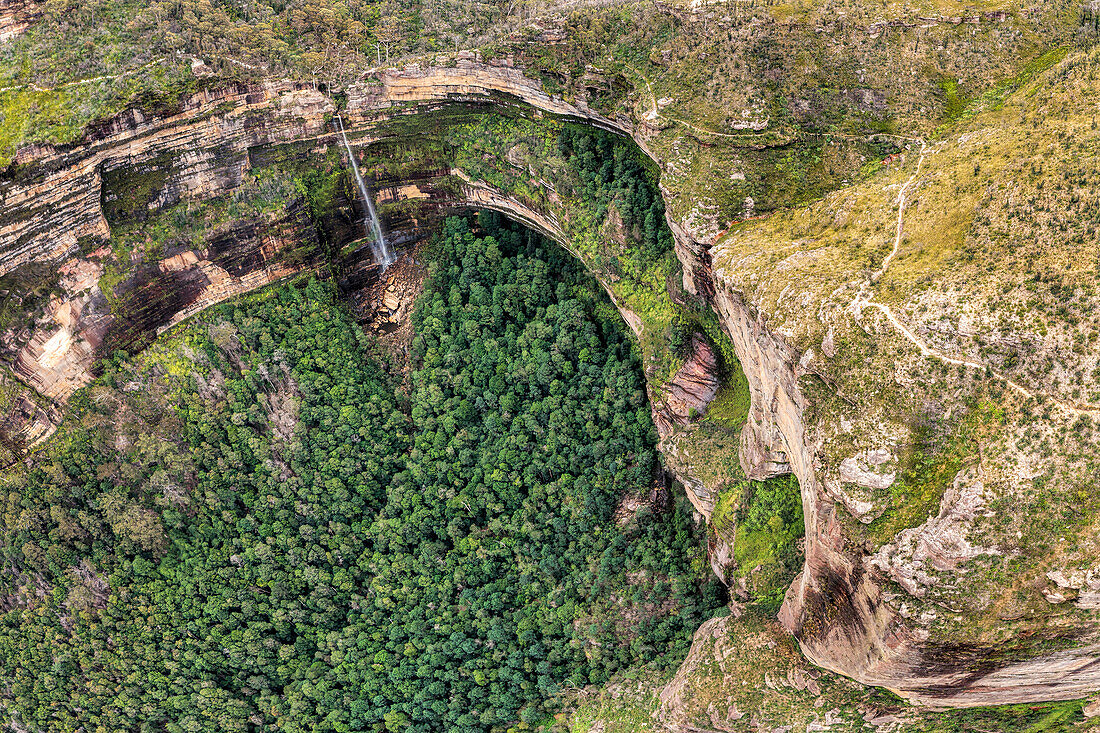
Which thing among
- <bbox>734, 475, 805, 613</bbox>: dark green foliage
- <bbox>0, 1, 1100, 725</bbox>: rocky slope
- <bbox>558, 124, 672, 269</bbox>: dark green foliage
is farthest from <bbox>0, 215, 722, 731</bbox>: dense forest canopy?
<bbox>0, 1, 1100, 725</bbox>: rocky slope

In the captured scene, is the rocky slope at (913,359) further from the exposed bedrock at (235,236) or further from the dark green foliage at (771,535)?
the dark green foliage at (771,535)

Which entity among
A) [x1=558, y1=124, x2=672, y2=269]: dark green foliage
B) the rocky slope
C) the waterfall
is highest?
the waterfall

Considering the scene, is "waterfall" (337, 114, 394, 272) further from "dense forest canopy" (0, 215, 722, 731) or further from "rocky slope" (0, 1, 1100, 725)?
"rocky slope" (0, 1, 1100, 725)

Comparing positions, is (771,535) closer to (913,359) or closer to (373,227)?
(913,359)

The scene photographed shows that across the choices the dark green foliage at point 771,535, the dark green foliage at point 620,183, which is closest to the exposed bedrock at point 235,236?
the dark green foliage at point 771,535

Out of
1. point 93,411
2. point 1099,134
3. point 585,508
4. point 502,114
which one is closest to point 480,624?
point 585,508

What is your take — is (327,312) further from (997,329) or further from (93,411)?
(997,329)

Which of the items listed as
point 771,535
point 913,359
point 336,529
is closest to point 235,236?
point 336,529
